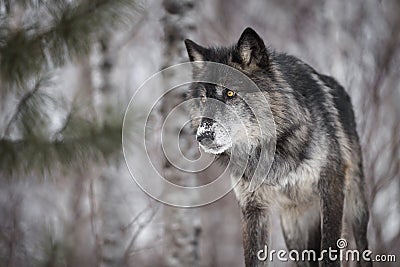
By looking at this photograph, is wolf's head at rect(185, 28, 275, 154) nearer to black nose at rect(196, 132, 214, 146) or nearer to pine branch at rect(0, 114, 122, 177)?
black nose at rect(196, 132, 214, 146)

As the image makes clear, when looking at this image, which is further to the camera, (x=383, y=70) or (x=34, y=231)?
(x=383, y=70)

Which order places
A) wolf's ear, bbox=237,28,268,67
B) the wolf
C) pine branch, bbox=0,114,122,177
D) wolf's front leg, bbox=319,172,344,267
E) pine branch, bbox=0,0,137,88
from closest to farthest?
wolf's ear, bbox=237,28,268,67
the wolf
wolf's front leg, bbox=319,172,344,267
pine branch, bbox=0,114,122,177
pine branch, bbox=0,0,137,88

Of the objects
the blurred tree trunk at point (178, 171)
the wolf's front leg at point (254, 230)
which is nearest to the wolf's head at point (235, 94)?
the wolf's front leg at point (254, 230)

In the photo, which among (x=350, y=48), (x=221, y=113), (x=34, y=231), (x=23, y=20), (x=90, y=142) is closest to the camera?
(x=221, y=113)

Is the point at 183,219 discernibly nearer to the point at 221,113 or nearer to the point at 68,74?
the point at 221,113

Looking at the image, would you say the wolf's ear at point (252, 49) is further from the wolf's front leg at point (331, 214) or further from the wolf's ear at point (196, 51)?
the wolf's front leg at point (331, 214)

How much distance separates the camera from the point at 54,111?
451cm

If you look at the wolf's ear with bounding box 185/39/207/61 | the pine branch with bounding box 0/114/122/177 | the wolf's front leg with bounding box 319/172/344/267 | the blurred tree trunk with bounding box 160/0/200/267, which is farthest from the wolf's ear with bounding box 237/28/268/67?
the blurred tree trunk with bounding box 160/0/200/267

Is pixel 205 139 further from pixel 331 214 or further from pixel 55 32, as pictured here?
pixel 55 32

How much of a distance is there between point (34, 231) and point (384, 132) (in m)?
5.37

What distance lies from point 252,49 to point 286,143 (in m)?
0.66

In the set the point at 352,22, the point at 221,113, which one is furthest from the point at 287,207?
the point at 352,22

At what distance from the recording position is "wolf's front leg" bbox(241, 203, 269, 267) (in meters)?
3.97

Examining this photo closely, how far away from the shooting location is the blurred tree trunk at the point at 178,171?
6.18 m
